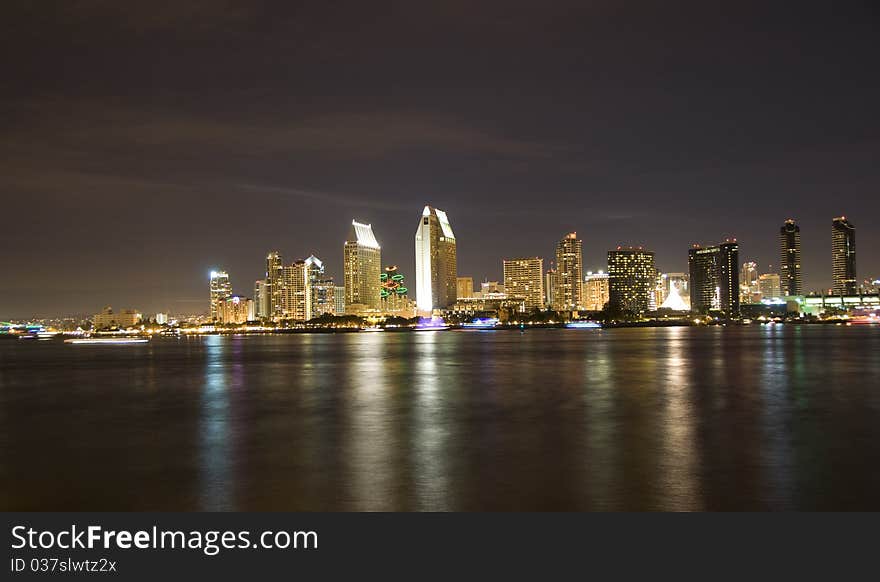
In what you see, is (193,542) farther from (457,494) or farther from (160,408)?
(160,408)

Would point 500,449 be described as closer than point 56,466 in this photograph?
No

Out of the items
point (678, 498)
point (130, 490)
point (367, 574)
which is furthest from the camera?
point (130, 490)

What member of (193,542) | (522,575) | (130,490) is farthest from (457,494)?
(130,490)

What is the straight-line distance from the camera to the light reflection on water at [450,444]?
11.7 meters

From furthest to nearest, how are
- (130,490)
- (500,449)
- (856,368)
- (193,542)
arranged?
(856,368) < (500,449) < (130,490) < (193,542)

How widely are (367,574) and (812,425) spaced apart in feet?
53.1

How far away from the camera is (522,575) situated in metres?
8.28

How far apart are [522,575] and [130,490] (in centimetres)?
753

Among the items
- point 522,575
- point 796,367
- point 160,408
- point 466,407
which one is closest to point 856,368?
point 796,367

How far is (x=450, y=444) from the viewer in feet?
55.5

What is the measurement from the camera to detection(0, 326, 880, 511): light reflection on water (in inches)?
460

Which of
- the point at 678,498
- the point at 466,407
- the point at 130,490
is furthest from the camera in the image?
the point at 466,407

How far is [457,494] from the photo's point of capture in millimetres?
11703

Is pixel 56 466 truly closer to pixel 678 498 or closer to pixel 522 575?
pixel 522 575
